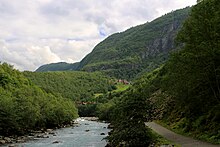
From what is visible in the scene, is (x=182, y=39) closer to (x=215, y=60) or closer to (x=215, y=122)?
(x=215, y=60)

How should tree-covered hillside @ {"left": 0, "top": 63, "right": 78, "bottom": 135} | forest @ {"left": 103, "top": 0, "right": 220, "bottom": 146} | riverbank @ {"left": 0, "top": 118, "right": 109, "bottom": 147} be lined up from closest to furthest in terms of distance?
forest @ {"left": 103, "top": 0, "right": 220, "bottom": 146} → riverbank @ {"left": 0, "top": 118, "right": 109, "bottom": 147} → tree-covered hillside @ {"left": 0, "top": 63, "right": 78, "bottom": 135}

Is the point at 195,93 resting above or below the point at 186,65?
below

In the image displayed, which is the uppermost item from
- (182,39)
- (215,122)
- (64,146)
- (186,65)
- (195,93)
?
(182,39)

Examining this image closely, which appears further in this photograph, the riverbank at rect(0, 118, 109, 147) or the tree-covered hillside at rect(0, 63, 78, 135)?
the tree-covered hillside at rect(0, 63, 78, 135)

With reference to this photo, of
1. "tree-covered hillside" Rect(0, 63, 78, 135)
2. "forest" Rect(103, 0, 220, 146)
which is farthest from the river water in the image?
"forest" Rect(103, 0, 220, 146)

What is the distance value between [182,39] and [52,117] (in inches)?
2919

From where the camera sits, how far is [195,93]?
3853 cm

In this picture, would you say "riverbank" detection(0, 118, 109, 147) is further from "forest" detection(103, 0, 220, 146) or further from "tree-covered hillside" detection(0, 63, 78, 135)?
"forest" detection(103, 0, 220, 146)

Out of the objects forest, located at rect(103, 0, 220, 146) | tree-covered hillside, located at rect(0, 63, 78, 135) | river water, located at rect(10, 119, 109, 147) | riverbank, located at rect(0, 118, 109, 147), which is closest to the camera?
forest, located at rect(103, 0, 220, 146)

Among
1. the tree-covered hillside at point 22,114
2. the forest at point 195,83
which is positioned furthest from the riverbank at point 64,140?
the forest at point 195,83

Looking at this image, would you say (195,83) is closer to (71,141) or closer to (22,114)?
(71,141)

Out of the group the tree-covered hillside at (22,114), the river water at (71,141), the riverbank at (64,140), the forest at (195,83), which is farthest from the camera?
the tree-covered hillside at (22,114)

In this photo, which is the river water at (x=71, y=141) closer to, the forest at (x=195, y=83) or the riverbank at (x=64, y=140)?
the riverbank at (x=64, y=140)

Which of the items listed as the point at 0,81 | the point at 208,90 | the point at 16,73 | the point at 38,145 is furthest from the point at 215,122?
the point at 16,73
